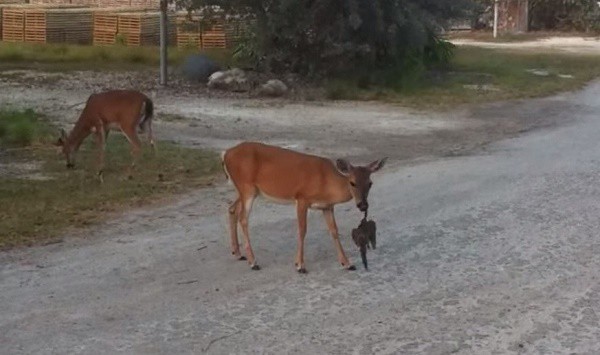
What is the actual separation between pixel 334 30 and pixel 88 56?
8.94 m

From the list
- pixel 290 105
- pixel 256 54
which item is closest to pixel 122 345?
pixel 290 105

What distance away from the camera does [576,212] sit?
10492 millimetres

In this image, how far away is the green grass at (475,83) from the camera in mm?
22266

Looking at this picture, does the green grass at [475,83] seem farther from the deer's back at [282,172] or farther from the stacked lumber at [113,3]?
the deer's back at [282,172]

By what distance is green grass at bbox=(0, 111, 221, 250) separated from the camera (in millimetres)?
9695

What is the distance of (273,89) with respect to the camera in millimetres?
→ 22281

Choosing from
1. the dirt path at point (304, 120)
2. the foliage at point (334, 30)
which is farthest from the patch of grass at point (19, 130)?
the foliage at point (334, 30)

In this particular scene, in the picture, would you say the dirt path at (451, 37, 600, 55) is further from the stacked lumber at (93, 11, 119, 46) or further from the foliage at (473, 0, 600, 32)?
the stacked lumber at (93, 11, 119, 46)

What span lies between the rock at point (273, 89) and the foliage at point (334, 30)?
1.16m

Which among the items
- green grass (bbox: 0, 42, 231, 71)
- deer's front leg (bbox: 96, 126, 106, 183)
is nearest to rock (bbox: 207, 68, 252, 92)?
green grass (bbox: 0, 42, 231, 71)

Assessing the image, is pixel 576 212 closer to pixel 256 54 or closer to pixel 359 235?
pixel 359 235

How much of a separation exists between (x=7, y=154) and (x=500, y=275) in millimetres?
7671

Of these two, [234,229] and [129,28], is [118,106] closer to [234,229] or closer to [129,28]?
[234,229]

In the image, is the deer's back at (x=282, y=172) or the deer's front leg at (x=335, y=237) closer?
the deer's back at (x=282, y=172)
